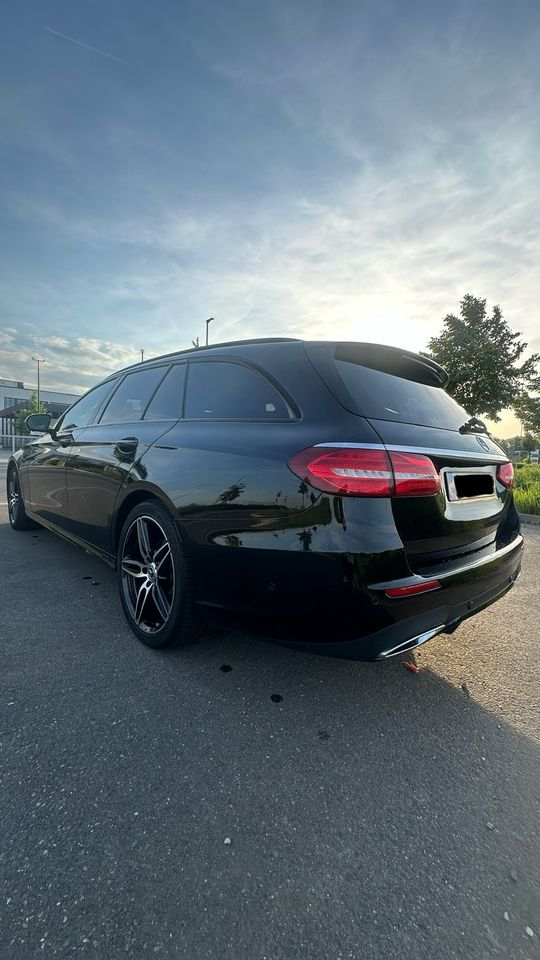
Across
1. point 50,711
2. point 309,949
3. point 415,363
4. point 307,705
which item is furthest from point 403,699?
point 415,363

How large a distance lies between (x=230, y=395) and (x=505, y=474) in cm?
158

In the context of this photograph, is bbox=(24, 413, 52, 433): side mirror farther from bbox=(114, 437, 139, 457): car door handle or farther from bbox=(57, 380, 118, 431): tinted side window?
bbox=(114, 437, 139, 457): car door handle

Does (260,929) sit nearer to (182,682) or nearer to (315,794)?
(315,794)

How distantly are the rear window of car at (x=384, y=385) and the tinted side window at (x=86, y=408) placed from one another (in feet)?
7.44

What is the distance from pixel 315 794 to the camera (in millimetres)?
1461

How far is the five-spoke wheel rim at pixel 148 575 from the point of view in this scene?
92.2 inches

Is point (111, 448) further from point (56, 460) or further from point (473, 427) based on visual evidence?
point (473, 427)

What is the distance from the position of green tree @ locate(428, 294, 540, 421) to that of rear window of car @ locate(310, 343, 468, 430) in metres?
21.8

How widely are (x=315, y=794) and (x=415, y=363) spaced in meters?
2.03

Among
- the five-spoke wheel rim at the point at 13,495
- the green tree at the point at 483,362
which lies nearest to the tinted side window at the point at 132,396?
the five-spoke wheel rim at the point at 13,495

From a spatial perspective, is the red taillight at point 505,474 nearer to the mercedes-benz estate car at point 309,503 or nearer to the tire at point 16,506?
the mercedes-benz estate car at point 309,503

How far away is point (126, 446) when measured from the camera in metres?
2.72

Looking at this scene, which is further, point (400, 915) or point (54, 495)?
point (54, 495)

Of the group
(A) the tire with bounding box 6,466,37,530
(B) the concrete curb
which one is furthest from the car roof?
(B) the concrete curb
